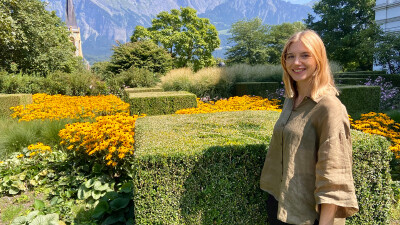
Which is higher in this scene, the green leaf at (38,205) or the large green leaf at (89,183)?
the large green leaf at (89,183)

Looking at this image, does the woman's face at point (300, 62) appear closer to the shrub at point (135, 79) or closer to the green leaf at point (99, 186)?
the green leaf at point (99, 186)

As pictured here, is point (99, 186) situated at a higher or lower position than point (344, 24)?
lower

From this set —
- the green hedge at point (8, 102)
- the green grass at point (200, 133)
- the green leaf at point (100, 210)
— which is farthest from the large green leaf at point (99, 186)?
the green hedge at point (8, 102)

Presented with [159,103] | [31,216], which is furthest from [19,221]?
[159,103]

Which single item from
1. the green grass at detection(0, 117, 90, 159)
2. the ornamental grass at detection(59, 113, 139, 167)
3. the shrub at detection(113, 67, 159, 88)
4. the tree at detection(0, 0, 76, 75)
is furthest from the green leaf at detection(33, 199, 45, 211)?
the tree at detection(0, 0, 76, 75)

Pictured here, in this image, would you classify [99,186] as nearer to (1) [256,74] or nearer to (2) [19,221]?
(2) [19,221]

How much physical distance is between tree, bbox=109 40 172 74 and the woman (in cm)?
1438

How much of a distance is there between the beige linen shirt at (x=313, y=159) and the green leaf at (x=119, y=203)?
2002 mm

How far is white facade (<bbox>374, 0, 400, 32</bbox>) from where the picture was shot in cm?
2341

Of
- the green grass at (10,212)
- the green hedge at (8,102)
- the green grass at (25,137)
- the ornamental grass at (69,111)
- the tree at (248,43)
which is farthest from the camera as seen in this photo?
the tree at (248,43)

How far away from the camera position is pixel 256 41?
125 ft

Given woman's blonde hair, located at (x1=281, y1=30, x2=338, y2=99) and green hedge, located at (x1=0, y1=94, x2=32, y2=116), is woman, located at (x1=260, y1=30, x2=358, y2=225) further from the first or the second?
green hedge, located at (x1=0, y1=94, x2=32, y2=116)

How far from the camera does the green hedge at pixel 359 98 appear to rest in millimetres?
7809

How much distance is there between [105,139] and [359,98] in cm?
747
